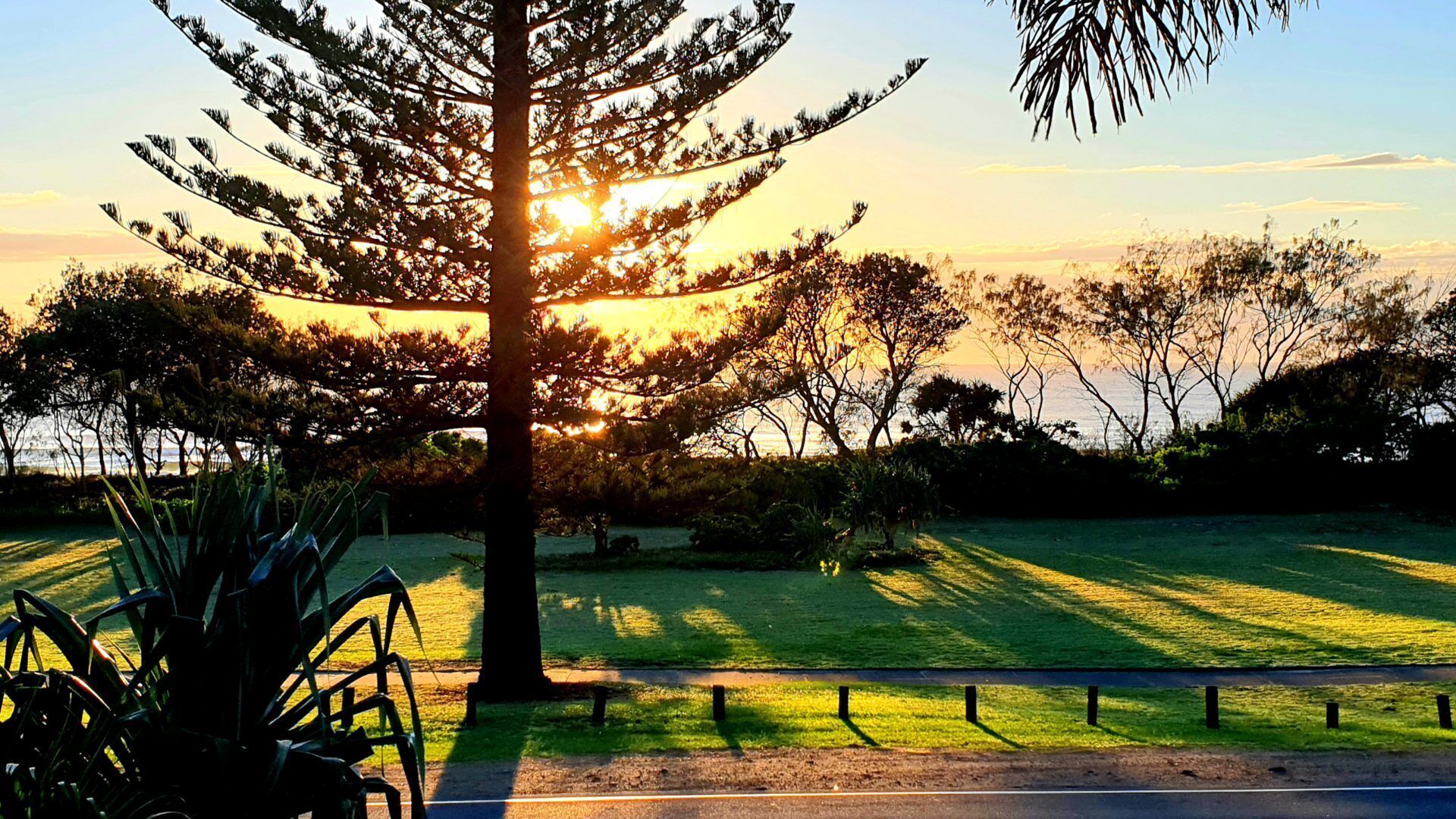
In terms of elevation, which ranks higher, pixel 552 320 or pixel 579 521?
pixel 552 320

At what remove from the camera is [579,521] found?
1325cm

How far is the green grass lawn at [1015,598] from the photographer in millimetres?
12289

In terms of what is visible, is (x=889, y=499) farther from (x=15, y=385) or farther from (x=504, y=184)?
(x=15, y=385)

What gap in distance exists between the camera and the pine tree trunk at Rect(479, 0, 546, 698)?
35.2 ft

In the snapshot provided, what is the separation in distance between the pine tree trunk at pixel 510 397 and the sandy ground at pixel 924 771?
3.13m

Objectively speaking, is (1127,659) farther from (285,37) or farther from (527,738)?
(285,37)

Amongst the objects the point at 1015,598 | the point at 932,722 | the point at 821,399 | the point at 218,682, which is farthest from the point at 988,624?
the point at 821,399

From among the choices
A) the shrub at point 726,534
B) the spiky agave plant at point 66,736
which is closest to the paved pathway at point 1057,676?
the spiky agave plant at point 66,736

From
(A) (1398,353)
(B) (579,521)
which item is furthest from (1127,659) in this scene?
(A) (1398,353)

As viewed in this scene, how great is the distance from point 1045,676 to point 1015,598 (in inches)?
187

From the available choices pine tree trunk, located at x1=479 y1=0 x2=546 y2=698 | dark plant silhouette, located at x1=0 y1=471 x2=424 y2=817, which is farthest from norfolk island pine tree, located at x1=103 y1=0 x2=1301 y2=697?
dark plant silhouette, located at x1=0 y1=471 x2=424 y2=817

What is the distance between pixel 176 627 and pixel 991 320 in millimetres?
37103

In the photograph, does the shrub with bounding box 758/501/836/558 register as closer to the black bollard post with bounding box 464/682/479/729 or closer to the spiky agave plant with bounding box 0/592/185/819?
the black bollard post with bounding box 464/682/479/729

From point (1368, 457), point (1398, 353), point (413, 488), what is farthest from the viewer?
point (1398, 353)
